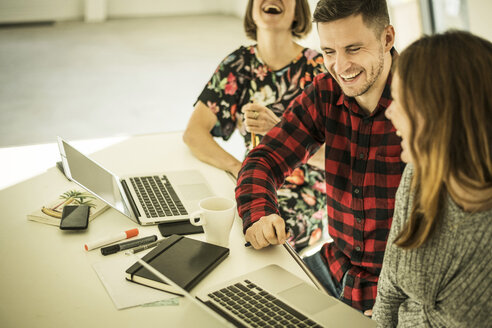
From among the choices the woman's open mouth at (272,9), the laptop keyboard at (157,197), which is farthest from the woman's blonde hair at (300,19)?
the laptop keyboard at (157,197)

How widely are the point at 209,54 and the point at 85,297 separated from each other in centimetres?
569

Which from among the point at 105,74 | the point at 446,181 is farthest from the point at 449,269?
the point at 105,74

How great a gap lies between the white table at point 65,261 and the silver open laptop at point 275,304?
5cm

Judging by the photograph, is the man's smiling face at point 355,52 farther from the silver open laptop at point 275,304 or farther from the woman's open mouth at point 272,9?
the woman's open mouth at point 272,9

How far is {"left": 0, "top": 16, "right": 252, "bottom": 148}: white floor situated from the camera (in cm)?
449

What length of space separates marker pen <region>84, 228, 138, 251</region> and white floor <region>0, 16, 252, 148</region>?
3003 millimetres

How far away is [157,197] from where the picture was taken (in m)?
1.49

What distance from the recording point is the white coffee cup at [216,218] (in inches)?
47.9

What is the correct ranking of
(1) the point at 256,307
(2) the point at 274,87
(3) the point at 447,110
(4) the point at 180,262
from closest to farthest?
(3) the point at 447,110
(1) the point at 256,307
(4) the point at 180,262
(2) the point at 274,87

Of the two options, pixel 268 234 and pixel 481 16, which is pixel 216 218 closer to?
pixel 268 234

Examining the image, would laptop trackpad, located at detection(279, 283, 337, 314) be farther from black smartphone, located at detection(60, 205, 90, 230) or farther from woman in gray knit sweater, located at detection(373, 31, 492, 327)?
black smartphone, located at detection(60, 205, 90, 230)

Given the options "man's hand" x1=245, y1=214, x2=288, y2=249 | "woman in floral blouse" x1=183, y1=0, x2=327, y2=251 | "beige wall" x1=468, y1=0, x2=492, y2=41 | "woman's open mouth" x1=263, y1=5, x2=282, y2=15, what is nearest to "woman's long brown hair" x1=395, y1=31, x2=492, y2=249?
"man's hand" x1=245, y1=214, x2=288, y2=249

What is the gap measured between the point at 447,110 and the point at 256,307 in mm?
494

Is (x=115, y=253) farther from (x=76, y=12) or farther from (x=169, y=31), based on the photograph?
(x=76, y=12)
